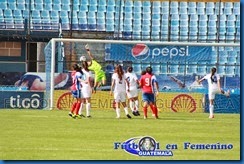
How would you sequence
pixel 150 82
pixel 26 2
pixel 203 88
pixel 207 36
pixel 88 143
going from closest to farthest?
1. pixel 88 143
2. pixel 150 82
3. pixel 203 88
4. pixel 207 36
5. pixel 26 2

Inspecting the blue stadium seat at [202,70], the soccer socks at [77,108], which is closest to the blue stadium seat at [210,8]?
the blue stadium seat at [202,70]

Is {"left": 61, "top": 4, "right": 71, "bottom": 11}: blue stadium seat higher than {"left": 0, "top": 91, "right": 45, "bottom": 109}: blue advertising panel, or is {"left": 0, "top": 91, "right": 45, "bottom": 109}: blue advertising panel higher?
{"left": 61, "top": 4, "right": 71, "bottom": 11}: blue stadium seat

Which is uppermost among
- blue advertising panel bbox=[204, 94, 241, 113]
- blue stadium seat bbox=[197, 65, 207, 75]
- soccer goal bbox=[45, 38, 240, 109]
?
soccer goal bbox=[45, 38, 240, 109]

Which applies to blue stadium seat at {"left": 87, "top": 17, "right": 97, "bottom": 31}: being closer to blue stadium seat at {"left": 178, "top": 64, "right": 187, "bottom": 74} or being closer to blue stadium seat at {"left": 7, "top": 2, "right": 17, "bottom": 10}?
blue stadium seat at {"left": 7, "top": 2, "right": 17, "bottom": 10}

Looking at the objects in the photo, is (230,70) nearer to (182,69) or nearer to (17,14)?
(182,69)

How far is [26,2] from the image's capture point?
3030 cm

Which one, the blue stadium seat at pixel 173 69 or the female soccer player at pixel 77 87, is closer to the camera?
the female soccer player at pixel 77 87

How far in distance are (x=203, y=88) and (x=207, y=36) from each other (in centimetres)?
528

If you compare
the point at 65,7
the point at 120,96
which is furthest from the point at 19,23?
the point at 120,96

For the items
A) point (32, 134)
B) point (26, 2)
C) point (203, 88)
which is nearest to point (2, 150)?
point (32, 134)

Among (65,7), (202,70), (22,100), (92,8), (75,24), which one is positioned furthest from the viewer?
(92,8)

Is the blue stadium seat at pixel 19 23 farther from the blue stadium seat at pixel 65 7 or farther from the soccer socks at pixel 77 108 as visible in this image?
the soccer socks at pixel 77 108

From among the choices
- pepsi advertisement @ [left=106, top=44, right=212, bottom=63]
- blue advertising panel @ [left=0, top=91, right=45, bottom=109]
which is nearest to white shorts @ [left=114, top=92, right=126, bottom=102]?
blue advertising panel @ [left=0, top=91, right=45, bottom=109]

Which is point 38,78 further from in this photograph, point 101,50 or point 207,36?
point 207,36
